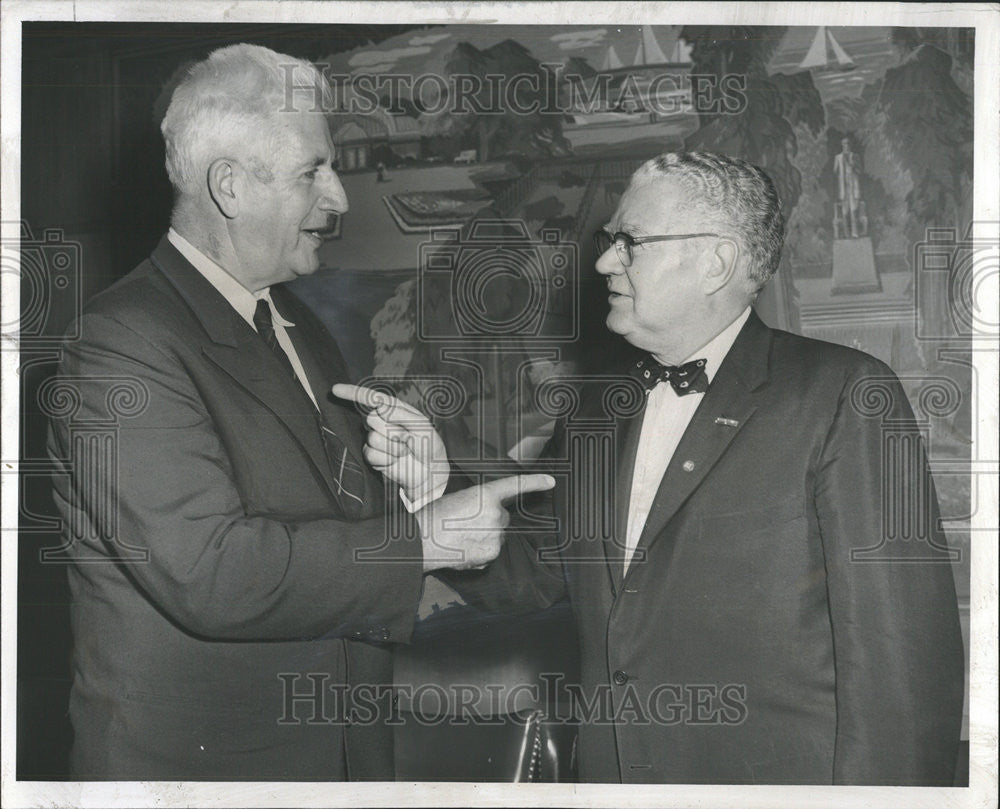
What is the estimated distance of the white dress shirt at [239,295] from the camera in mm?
3650

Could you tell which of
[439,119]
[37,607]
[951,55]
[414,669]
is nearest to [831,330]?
[951,55]

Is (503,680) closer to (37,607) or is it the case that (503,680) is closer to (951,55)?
(37,607)

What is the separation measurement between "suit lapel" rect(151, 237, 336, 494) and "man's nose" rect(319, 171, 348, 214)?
1.59 ft

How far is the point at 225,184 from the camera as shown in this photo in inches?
Result: 144

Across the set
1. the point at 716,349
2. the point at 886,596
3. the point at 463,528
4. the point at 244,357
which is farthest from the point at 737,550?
the point at 244,357

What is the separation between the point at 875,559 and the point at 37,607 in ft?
9.61

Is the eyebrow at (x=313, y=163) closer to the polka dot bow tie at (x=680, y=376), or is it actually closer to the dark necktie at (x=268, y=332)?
the dark necktie at (x=268, y=332)

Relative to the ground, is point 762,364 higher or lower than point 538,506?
higher

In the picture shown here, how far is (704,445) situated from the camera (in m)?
3.55

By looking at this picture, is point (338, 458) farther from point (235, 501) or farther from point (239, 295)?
point (239, 295)

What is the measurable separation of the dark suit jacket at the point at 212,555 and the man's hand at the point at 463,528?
6 centimetres

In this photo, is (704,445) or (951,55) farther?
(951,55)

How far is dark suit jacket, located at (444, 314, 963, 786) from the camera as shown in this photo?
3555 millimetres

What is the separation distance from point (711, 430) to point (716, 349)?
0.93 feet
